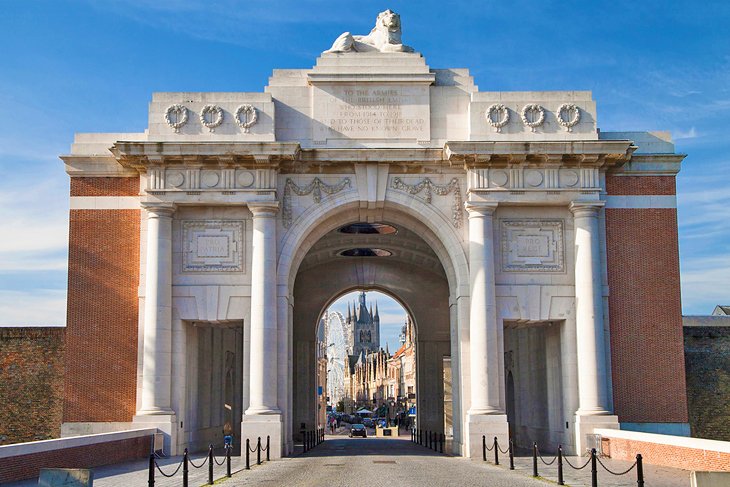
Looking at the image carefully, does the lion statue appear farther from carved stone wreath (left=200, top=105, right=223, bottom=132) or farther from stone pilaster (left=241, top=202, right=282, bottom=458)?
stone pilaster (left=241, top=202, right=282, bottom=458)

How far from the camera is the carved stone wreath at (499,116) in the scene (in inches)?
1341

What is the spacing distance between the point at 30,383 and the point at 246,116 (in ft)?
46.6

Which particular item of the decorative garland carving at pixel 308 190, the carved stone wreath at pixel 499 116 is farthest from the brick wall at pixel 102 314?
the carved stone wreath at pixel 499 116

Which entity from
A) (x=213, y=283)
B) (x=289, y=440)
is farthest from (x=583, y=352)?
(x=213, y=283)

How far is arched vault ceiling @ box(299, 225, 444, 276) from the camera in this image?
151 ft

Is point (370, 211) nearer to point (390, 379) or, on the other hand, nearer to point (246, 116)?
point (246, 116)

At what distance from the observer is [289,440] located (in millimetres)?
34531

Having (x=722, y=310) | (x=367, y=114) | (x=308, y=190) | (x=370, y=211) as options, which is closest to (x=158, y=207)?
(x=308, y=190)

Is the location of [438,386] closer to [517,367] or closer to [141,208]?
[517,367]

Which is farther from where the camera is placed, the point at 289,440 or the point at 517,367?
the point at 517,367

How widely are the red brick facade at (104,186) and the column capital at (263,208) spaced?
469cm

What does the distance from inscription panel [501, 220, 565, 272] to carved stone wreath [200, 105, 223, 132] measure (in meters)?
11.0

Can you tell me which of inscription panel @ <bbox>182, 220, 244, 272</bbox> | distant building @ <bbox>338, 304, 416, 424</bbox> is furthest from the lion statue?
distant building @ <bbox>338, 304, 416, 424</bbox>

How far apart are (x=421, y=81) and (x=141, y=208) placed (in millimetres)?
11398
